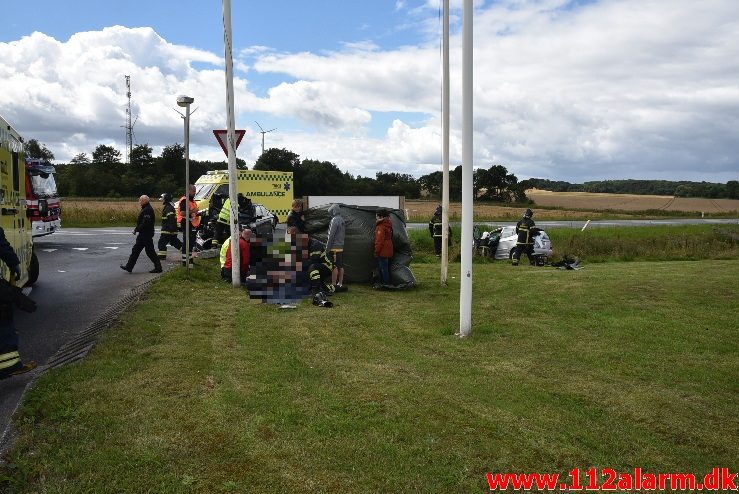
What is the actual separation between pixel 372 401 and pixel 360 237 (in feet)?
24.6

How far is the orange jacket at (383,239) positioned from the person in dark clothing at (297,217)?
5.03 ft

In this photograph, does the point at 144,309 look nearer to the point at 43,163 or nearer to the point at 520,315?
the point at 520,315

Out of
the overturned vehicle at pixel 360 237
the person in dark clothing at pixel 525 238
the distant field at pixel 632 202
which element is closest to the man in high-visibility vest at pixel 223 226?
the overturned vehicle at pixel 360 237

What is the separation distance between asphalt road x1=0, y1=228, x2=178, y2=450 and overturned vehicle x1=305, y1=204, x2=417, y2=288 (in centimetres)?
381

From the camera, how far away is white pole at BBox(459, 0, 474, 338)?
7910 mm

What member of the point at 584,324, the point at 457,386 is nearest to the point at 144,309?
the point at 457,386

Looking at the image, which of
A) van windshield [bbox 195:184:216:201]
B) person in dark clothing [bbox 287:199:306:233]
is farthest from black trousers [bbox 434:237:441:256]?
van windshield [bbox 195:184:216:201]

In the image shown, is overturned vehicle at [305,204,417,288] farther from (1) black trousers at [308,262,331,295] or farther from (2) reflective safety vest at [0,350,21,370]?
(2) reflective safety vest at [0,350,21,370]

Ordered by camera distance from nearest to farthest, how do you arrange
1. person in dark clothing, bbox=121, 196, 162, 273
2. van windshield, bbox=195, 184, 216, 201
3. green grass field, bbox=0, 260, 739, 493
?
green grass field, bbox=0, 260, 739, 493, person in dark clothing, bbox=121, 196, 162, 273, van windshield, bbox=195, 184, 216, 201

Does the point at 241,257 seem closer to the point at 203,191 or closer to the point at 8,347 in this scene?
the point at 8,347

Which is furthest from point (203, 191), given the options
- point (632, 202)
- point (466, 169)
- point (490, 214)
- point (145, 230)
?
point (632, 202)

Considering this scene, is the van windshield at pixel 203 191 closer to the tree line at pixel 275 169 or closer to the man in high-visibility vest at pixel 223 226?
the man in high-visibility vest at pixel 223 226

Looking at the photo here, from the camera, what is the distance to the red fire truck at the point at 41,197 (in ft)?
61.3

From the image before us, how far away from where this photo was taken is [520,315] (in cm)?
957
